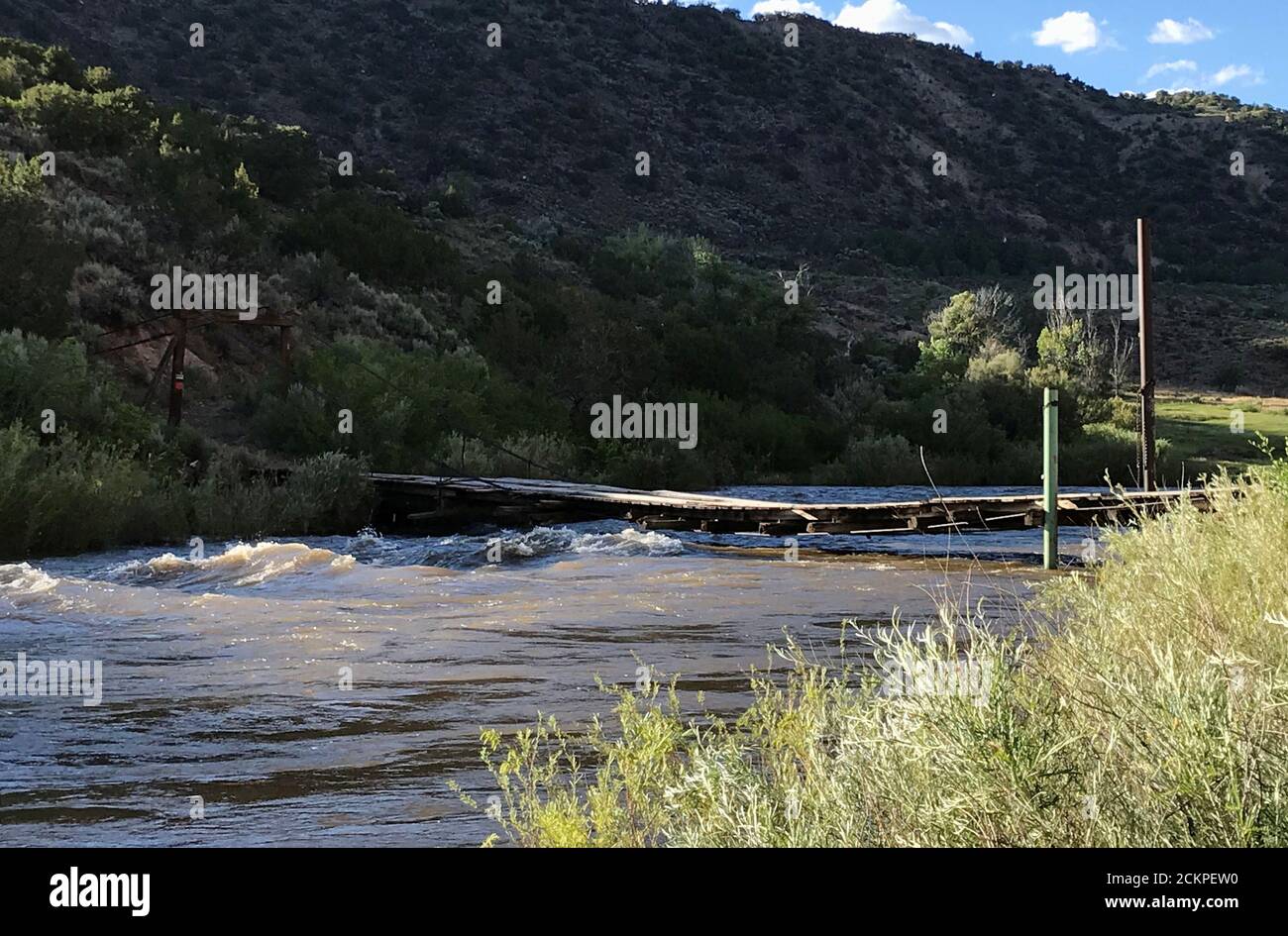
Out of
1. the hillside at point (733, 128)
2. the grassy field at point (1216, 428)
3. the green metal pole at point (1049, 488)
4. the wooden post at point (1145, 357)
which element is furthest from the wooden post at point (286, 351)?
the hillside at point (733, 128)

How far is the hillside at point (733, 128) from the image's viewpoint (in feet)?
204

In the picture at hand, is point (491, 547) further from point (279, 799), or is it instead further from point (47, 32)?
point (47, 32)

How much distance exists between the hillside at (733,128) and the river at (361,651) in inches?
1479

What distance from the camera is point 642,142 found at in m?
69.5

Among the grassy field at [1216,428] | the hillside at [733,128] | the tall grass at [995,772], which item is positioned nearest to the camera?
the tall grass at [995,772]

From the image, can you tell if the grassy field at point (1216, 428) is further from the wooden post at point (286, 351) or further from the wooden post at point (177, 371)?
the wooden post at point (177, 371)

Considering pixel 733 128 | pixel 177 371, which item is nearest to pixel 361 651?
pixel 177 371

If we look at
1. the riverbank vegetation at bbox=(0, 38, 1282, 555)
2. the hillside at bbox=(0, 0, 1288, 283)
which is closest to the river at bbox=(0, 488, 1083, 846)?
the riverbank vegetation at bbox=(0, 38, 1282, 555)

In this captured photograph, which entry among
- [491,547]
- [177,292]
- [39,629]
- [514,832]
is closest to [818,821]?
[514,832]

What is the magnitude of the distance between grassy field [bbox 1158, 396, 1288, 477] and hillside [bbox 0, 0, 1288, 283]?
17.5 meters

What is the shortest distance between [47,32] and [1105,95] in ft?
202

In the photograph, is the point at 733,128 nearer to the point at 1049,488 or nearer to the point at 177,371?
the point at 177,371

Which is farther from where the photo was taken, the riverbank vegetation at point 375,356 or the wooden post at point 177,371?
the wooden post at point 177,371

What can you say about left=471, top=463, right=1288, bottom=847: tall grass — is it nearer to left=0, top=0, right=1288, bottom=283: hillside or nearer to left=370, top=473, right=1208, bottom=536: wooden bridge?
left=370, top=473, right=1208, bottom=536: wooden bridge
